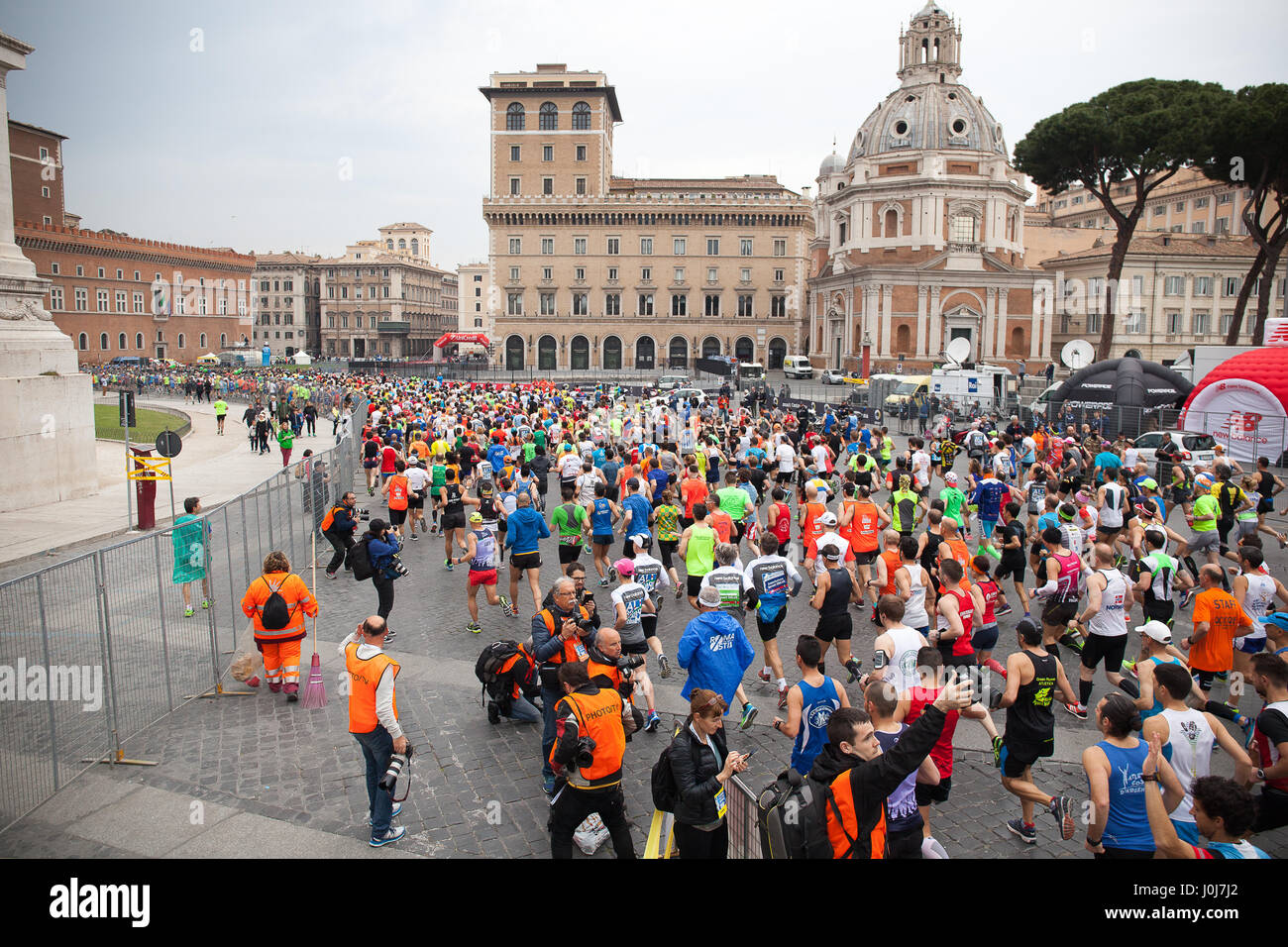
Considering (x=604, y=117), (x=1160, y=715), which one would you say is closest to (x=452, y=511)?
(x=1160, y=715)

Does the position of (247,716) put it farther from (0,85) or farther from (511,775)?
(0,85)

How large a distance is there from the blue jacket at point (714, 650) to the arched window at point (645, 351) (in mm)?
74404

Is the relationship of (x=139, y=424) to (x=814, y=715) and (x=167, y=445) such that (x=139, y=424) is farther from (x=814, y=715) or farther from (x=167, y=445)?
(x=814, y=715)

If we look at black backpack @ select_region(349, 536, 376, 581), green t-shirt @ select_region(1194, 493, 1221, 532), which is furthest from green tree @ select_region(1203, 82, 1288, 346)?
black backpack @ select_region(349, 536, 376, 581)

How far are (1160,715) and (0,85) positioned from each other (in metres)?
24.3

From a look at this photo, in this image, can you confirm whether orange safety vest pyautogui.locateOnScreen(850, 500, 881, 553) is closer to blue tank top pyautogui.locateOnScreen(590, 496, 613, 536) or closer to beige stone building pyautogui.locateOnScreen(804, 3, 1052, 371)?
blue tank top pyautogui.locateOnScreen(590, 496, 613, 536)

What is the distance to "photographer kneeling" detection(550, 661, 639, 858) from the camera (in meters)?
4.93

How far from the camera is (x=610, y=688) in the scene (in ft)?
17.4

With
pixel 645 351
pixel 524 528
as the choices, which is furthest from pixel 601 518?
pixel 645 351

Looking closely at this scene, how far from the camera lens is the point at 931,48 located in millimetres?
69062

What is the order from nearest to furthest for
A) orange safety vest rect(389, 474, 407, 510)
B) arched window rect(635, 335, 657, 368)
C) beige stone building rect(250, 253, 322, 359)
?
orange safety vest rect(389, 474, 407, 510)
arched window rect(635, 335, 657, 368)
beige stone building rect(250, 253, 322, 359)

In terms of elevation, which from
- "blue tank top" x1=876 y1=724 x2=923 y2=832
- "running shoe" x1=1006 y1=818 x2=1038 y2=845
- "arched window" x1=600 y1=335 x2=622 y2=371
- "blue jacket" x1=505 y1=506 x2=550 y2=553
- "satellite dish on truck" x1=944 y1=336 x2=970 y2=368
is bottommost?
"running shoe" x1=1006 y1=818 x2=1038 y2=845

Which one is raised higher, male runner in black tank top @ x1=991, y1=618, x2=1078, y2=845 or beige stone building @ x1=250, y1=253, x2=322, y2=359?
beige stone building @ x1=250, y1=253, x2=322, y2=359

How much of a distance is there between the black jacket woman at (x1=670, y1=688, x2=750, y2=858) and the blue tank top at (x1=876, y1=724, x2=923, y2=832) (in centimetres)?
87
